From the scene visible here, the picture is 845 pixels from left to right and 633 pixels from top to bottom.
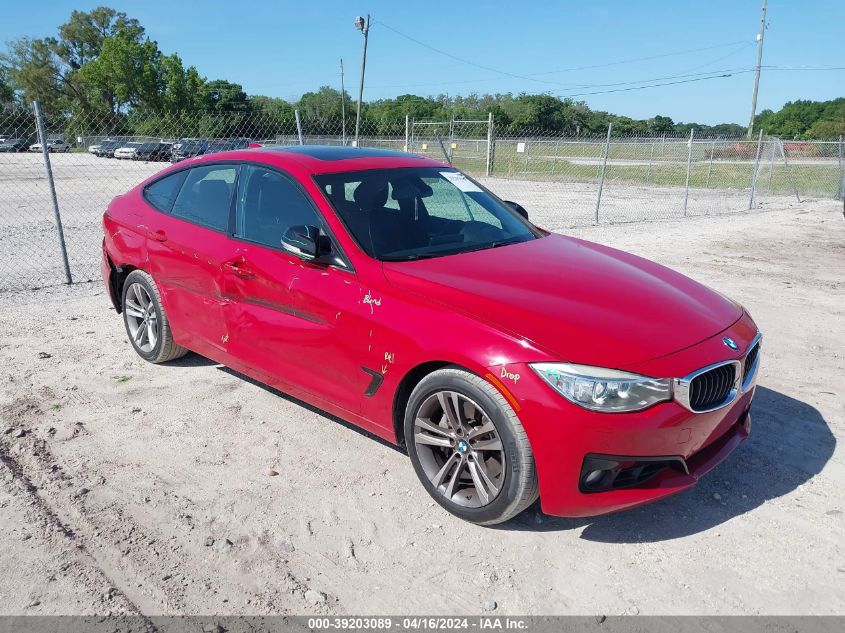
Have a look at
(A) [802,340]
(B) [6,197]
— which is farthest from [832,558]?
(B) [6,197]

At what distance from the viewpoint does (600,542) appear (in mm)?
3111

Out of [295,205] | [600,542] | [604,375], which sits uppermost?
[295,205]

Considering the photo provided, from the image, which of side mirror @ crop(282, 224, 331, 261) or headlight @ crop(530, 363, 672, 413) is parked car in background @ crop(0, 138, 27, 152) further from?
headlight @ crop(530, 363, 672, 413)

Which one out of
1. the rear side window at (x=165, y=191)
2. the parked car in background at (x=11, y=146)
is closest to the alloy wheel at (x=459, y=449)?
the rear side window at (x=165, y=191)

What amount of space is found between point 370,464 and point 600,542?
131 cm

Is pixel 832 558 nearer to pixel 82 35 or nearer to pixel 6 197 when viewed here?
pixel 6 197

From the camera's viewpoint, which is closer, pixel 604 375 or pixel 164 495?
pixel 604 375

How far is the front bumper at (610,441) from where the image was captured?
277cm

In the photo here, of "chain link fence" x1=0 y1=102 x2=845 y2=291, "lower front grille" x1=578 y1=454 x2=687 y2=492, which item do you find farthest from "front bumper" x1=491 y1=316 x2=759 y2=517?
"chain link fence" x1=0 y1=102 x2=845 y2=291

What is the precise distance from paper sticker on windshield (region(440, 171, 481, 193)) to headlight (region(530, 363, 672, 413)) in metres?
2.10

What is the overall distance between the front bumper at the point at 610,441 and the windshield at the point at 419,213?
118cm

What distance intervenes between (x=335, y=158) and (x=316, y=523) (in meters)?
2.25

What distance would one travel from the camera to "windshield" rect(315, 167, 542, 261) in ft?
12.3

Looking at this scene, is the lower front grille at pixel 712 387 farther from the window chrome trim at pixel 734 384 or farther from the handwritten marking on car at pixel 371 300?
the handwritten marking on car at pixel 371 300
